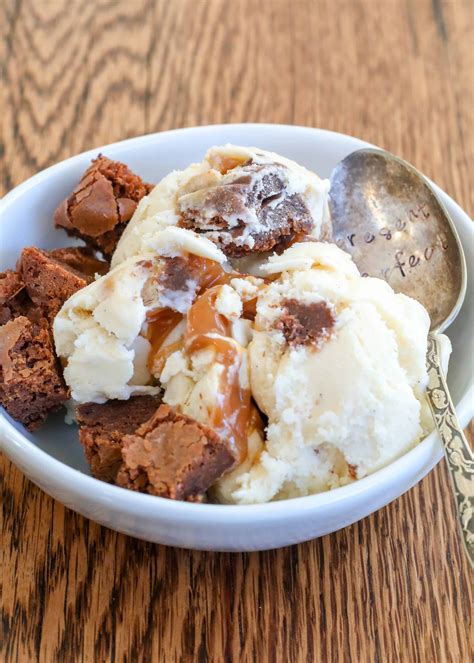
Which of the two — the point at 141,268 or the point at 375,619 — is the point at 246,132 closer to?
the point at 141,268

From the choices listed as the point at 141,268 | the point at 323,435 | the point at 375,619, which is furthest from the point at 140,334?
the point at 375,619

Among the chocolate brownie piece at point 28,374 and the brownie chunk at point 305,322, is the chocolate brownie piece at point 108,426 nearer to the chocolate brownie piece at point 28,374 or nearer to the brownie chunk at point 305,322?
the chocolate brownie piece at point 28,374

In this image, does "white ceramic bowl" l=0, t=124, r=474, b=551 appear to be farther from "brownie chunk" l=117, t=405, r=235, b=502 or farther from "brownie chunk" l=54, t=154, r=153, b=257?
"brownie chunk" l=54, t=154, r=153, b=257

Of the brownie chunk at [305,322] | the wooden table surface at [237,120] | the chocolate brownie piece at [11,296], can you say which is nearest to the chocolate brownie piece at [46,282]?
the chocolate brownie piece at [11,296]

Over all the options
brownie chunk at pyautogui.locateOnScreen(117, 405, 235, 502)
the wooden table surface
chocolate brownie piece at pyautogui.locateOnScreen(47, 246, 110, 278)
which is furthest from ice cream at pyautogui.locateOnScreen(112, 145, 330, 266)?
the wooden table surface

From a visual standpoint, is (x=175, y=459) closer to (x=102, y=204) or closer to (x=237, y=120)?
(x=102, y=204)

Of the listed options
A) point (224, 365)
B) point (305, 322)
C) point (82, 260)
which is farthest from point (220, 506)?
point (82, 260)
